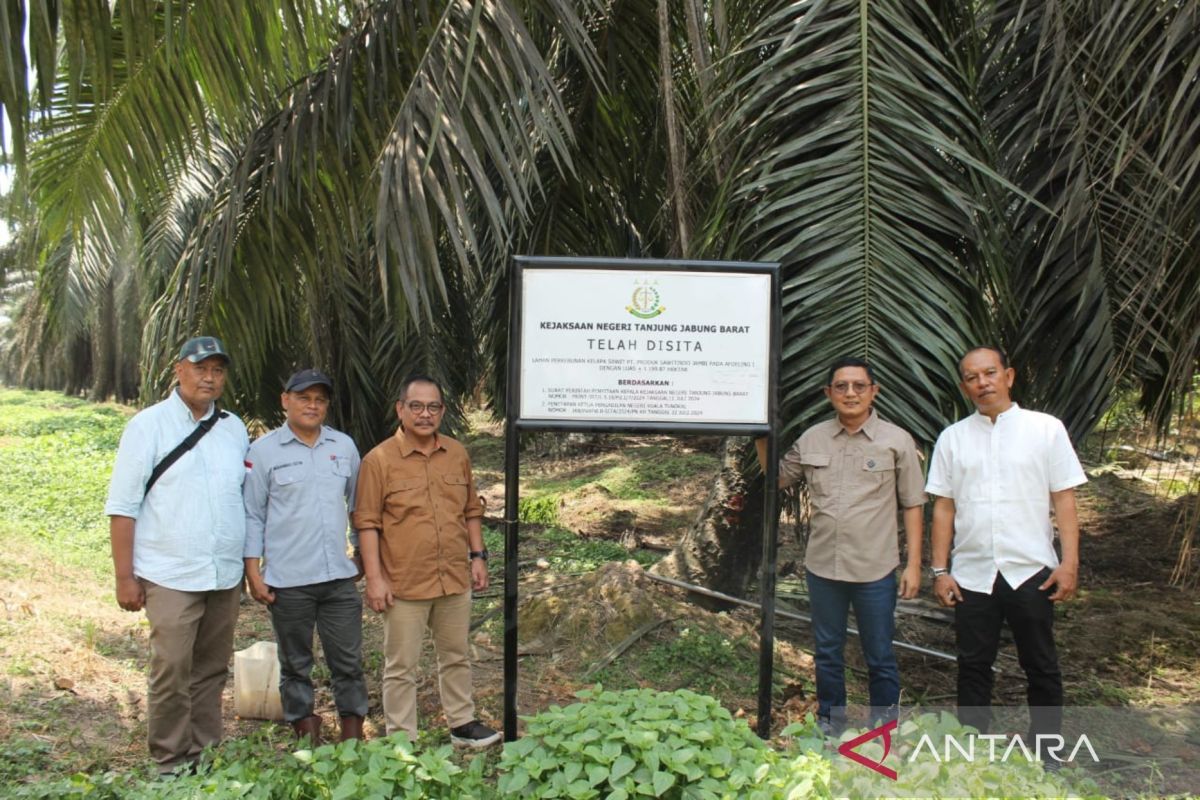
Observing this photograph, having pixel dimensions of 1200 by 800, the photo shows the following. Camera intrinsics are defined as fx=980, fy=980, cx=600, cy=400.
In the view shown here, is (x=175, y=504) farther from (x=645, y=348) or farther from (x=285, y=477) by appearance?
(x=645, y=348)

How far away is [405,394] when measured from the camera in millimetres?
4090

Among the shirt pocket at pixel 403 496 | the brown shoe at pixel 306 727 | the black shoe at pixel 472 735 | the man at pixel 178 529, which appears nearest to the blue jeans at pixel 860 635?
the black shoe at pixel 472 735

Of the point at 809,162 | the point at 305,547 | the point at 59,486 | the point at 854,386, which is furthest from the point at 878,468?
the point at 59,486

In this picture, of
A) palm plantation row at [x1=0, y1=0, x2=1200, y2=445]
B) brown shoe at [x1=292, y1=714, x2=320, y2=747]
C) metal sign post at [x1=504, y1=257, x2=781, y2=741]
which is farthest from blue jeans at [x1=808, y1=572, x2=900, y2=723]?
brown shoe at [x1=292, y1=714, x2=320, y2=747]

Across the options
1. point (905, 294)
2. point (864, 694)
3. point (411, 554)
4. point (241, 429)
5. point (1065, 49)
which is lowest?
point (864, 694)

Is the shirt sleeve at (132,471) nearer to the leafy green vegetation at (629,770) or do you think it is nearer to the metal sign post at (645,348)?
the leafy green vegetation at (629,770)

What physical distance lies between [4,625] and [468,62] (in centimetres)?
476

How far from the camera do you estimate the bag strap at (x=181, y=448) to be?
12.2ft

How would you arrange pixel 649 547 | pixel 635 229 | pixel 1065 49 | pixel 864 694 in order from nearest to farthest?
pixel 1065 49
pixel 864 694
pixel 635 229
pixel 649 547

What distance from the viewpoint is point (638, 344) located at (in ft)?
13.0

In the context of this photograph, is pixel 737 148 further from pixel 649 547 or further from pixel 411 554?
pixel 649 547

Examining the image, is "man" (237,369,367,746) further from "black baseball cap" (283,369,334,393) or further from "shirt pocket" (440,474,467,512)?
"shirt pocket" (440,474,467,512)

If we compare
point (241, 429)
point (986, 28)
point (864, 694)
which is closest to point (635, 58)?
point (986, 28)

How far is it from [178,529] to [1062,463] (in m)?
3.37
